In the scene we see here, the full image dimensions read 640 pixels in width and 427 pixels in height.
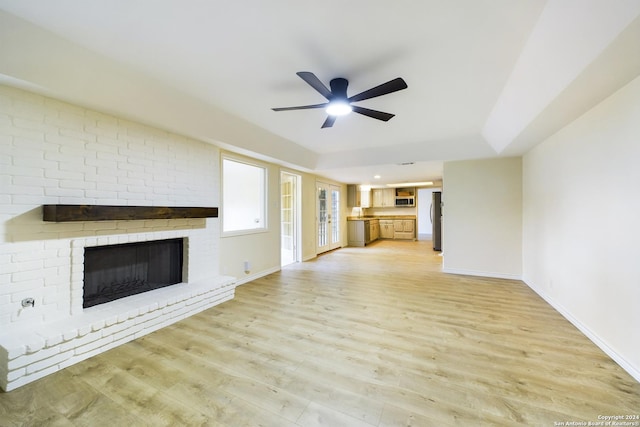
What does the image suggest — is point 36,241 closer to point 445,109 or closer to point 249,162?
point 249,162

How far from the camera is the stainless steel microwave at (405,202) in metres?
9.94

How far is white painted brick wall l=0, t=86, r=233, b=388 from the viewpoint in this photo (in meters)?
1.97

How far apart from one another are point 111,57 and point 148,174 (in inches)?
47.7

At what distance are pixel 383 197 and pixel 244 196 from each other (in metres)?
6.43

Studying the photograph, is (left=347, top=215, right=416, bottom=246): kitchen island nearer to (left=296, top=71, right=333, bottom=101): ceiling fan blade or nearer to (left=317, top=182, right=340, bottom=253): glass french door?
(left=317, top=182, right=340, bottom=253): glass french door

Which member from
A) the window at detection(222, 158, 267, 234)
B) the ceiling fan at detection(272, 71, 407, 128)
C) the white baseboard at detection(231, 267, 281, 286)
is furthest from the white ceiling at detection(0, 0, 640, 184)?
the white baseboard at detection(231, 267, 281, 286)

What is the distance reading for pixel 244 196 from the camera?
523 cm

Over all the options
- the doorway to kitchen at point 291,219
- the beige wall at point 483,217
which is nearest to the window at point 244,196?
the doorway to kitchen at point 291,219

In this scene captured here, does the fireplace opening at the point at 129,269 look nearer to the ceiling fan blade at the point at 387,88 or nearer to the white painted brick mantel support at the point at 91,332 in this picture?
the white painted brick mantel support at the point at 91,332

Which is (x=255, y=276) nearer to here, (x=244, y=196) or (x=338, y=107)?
(x=244, y=196)

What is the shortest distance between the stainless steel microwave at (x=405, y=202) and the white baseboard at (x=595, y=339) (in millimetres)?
6628

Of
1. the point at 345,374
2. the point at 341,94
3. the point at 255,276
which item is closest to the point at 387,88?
the point at 341,94

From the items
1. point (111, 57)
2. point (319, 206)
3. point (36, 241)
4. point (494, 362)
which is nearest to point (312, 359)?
point (494, 362)

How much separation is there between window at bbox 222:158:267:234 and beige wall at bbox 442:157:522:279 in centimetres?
363
